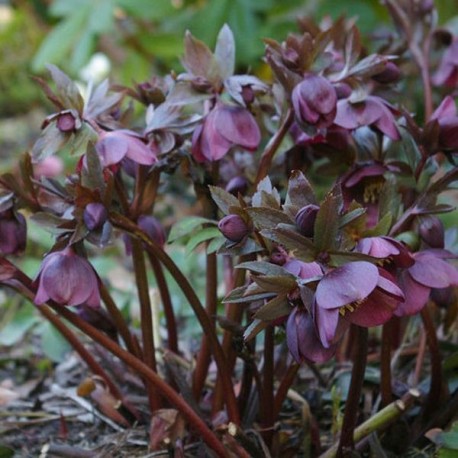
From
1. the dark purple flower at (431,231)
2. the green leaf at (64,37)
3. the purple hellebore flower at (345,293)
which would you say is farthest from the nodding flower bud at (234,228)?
the green leaf at (64,37)

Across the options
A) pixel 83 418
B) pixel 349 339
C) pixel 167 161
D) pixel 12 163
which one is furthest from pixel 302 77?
pixel 12 163

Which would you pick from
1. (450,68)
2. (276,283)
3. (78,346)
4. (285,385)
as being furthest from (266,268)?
(450,68)

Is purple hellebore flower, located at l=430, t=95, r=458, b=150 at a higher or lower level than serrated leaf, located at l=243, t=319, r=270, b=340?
higher

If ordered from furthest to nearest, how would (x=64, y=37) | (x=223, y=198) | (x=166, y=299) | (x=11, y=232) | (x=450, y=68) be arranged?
1. (x=64, y=37)
2. (x=450, y=68)
3. (x=166, y=299)
4. (x=11, y=232)
5. (x=223, y=198)

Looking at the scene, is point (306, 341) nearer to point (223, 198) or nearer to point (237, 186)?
point (223, 198)

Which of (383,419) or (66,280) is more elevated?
(66,280)

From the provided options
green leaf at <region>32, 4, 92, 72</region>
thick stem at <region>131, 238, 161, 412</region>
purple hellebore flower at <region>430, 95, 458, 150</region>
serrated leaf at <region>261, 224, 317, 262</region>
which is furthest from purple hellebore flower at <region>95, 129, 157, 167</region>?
green leaf at <region>32, 4, 92, 72</region>

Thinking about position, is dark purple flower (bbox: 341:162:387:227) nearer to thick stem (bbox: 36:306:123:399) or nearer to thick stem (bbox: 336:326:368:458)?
thick stem (bbox: 336:326:368:458)
